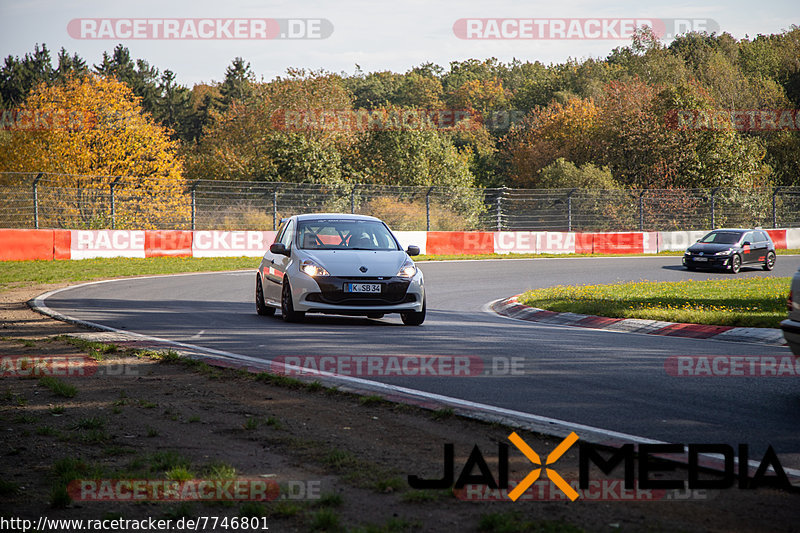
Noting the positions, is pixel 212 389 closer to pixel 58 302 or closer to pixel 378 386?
pixel 378 386

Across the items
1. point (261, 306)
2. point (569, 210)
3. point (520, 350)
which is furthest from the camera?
point (569, 210)

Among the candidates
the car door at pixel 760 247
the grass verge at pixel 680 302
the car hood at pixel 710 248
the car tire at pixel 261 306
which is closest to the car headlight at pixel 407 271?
the car tire at pixel 261 306

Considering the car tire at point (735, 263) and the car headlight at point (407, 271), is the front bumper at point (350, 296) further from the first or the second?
the car tire at point (735, 263)

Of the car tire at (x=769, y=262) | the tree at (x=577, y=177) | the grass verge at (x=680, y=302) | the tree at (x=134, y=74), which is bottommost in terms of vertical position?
the grass verge at (x=680, y=302)

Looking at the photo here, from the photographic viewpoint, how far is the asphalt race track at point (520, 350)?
6.20 metres

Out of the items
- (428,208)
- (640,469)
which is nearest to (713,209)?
(428,208)

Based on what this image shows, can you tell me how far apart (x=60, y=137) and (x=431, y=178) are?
2386 cm

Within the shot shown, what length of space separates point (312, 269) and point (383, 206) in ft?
78.6

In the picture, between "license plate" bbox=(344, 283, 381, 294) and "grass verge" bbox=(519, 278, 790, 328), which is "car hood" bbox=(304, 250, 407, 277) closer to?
"license plate" bbox=(344, 283, 381, 294)

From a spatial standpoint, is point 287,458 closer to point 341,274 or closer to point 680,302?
point 341,274

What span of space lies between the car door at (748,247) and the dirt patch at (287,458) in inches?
890

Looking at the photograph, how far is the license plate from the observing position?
39.9 feet

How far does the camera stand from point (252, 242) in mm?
31375

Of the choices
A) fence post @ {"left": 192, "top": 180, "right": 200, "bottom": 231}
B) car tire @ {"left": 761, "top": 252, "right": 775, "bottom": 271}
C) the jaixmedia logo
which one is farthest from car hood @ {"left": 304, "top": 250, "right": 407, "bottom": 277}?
fence post @ {"left": 192, "top": 180, "right": 200, "bottom": 231}
